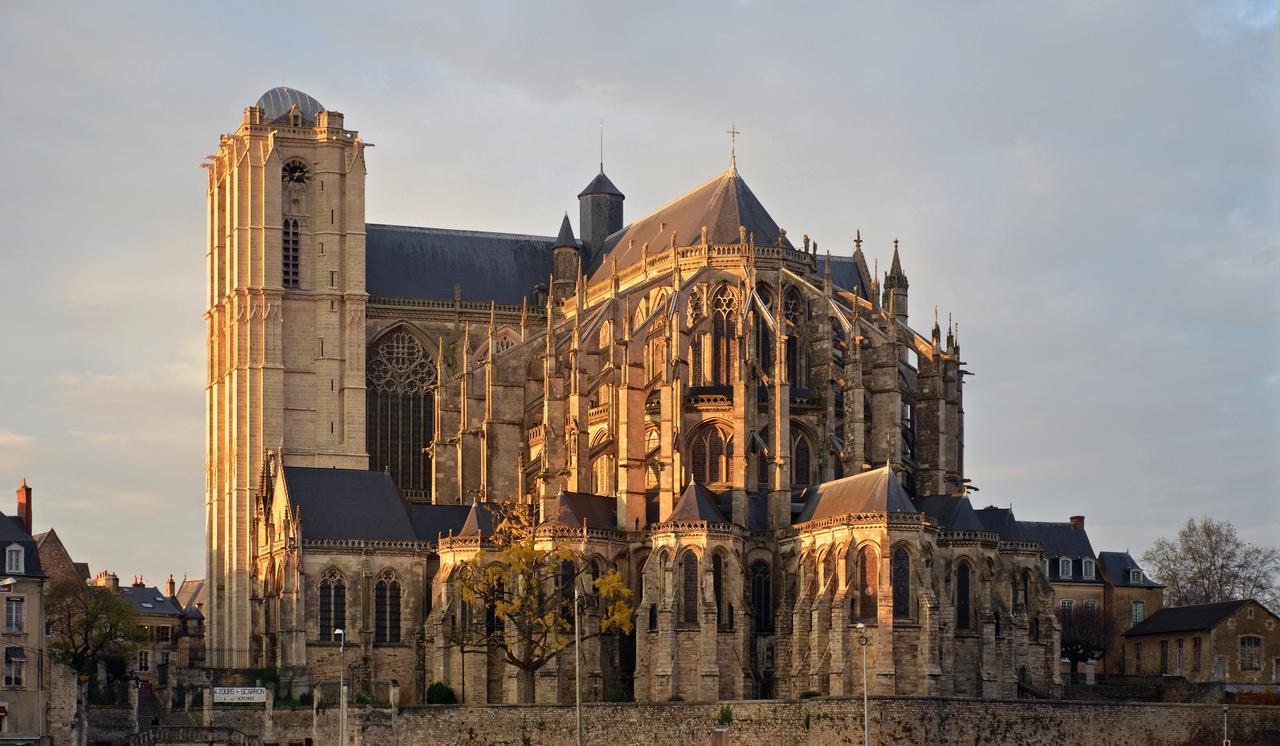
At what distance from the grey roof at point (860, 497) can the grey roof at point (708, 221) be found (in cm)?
1516

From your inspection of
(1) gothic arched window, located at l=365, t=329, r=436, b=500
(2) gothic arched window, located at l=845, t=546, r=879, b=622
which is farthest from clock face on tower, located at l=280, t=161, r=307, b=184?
(2) gothic arched window, located at l=845, t=546, r=879, b=622

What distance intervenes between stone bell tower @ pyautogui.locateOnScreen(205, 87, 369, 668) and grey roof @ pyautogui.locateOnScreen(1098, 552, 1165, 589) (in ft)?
114

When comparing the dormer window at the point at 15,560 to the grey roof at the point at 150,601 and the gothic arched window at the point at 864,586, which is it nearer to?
the gothic arched window at the point at 864,586

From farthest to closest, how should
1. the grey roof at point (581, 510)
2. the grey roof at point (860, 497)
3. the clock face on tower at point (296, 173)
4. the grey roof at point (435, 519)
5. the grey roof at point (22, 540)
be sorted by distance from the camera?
the clock face on tower at point (296, 173) < the grey roof at point (435, 519) < the grey roof at point (581, 510) < the grey roof at point (860, 497) < the grey roof at point (22, 540)

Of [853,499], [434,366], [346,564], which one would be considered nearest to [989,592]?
[853,499]

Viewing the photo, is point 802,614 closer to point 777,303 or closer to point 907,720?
point 907,720

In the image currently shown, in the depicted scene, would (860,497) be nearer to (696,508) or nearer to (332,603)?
(696,508)

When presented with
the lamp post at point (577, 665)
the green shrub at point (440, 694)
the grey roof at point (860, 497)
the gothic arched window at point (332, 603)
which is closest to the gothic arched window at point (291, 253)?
the gothic arched window at point (332, 603)

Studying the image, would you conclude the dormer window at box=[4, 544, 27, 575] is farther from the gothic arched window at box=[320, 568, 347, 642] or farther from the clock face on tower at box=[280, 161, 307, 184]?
the clock face on tower at box=[280, 161, 307, 184]

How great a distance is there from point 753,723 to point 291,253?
3920 cm

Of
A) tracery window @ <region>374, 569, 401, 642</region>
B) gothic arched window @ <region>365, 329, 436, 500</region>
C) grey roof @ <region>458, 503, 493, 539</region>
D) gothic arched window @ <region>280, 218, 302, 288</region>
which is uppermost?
gothic arched window @ <region>280, 218, 302, 288</region>

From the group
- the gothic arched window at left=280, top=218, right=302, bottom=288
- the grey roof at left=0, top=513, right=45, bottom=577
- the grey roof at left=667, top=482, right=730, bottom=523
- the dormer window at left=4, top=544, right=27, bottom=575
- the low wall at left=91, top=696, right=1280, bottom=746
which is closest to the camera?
the dormer window at left=4, top=544, right=27, bottom=575

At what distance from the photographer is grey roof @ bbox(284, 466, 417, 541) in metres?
93.7

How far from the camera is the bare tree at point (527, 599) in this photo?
285ft
